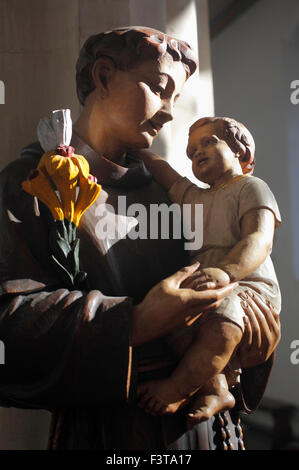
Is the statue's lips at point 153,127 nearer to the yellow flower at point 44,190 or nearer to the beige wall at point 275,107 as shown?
the yellow flower at point 44,190

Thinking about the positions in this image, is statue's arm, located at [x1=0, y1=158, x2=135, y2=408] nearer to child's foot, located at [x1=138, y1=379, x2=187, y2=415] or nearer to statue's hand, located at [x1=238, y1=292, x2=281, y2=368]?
child's foot, located at [x1=138, y1=379, x2=187, y2=415]

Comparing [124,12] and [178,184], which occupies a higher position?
[124,12]

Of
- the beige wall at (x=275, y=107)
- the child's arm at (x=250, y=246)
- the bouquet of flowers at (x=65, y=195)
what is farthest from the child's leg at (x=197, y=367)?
the beige wall at (x=275, y=107)

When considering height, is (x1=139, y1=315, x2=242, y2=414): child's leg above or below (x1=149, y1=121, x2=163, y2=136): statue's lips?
below

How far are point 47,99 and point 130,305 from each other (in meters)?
1.26

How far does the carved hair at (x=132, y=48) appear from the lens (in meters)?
1.86

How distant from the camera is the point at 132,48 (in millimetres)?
1873

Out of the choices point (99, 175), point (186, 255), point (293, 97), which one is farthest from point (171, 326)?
point (293, 97)

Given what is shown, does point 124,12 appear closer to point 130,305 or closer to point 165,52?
point 165,52

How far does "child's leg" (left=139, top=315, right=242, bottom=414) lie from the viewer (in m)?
1.57

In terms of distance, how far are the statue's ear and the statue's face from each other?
0.05 ft

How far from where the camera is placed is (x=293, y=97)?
4918 mm

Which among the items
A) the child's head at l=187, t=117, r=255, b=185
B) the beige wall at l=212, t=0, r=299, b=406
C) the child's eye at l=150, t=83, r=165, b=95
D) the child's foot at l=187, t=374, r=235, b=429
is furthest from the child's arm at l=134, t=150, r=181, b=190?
the beige wall at l=212, t=0, r=299, b=406

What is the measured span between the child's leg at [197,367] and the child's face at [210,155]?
0.47 metres
